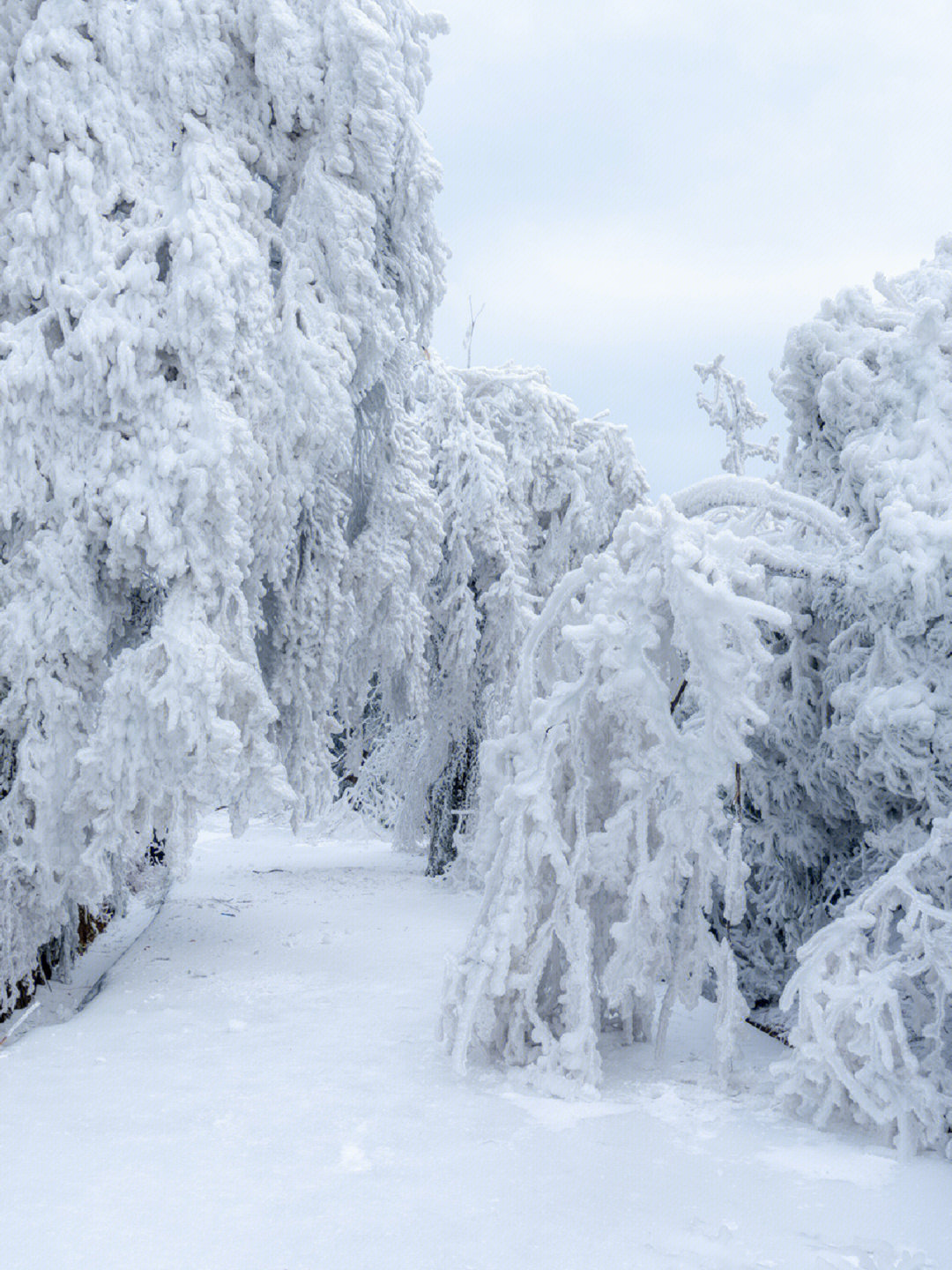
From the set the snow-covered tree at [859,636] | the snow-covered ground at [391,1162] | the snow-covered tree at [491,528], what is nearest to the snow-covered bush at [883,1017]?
the snow-covered ground at [391,1162]

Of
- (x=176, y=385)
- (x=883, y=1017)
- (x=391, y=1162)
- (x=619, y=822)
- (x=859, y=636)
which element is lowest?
(x=391, y=1162)

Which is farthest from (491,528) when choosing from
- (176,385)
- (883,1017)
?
(883,1017)

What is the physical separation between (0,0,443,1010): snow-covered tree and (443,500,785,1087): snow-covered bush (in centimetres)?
287

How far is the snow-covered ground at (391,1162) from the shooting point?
4.68 m

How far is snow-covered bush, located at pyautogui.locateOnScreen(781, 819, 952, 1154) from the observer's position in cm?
574

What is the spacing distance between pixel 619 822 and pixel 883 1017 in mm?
1661

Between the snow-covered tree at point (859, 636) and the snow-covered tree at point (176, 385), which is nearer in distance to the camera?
the snow-covered tree at point (859, 636)

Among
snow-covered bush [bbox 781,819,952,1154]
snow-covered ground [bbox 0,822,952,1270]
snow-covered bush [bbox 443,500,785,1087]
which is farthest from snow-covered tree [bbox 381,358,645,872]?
snow-covered bush [bbox 781,819,952,1154]

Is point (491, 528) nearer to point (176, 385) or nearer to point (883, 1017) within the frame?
point (176, 385)

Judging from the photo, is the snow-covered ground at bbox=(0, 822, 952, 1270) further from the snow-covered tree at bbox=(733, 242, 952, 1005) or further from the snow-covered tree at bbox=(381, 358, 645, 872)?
the snow-covered tree at bbox=(381, 358, 645, 872)

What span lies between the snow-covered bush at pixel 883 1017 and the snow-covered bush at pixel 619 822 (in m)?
0.57

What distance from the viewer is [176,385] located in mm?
9375

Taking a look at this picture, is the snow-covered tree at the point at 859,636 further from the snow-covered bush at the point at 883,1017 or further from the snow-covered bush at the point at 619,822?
the snow-covered bush at the point at 619,822

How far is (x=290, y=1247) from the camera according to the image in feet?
15.3
